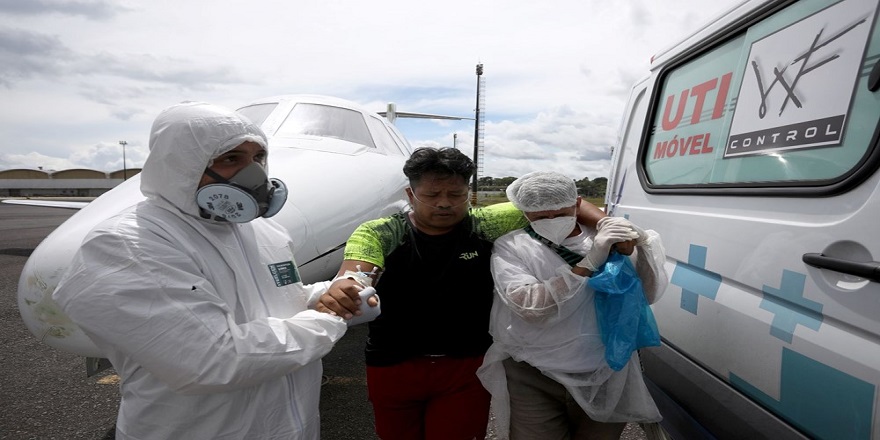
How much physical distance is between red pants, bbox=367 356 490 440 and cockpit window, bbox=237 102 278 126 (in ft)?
10.2

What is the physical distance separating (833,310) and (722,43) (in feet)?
4.46

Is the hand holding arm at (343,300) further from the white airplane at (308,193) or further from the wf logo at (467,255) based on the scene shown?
the white airplane at (308,193)

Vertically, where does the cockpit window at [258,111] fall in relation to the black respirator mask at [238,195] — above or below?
above

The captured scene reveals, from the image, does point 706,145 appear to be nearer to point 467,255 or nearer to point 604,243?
point 604,243

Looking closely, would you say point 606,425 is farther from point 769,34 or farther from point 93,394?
point 93,394

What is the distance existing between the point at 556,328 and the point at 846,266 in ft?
2.85

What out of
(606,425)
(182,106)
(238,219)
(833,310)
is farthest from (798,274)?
(182,106)

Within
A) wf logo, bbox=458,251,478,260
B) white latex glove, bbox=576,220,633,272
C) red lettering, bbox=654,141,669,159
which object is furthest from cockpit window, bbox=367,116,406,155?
white latex glove, bbox=576,220,633,272

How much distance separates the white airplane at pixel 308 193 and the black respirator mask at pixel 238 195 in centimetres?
125

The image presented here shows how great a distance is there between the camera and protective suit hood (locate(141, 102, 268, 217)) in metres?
1.44

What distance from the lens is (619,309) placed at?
1759 millimetres

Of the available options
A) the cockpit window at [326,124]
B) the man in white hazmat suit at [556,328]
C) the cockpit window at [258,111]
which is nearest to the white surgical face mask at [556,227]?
the man in white hazmat suit at [556,328]

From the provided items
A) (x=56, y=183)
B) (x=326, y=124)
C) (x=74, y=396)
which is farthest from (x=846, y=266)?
(x=56, y=183)

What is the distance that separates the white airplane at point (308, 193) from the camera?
231 centimetres
